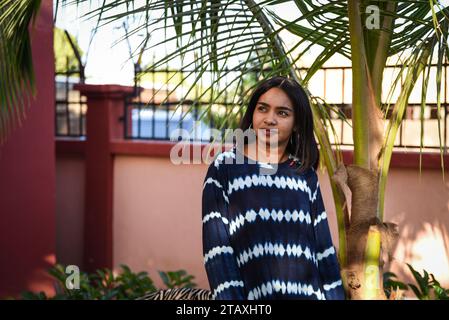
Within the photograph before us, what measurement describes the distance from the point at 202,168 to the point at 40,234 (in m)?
1.21

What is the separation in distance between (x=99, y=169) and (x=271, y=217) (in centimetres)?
405

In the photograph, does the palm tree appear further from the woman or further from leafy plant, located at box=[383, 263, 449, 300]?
leafy plant, located at box=[383, 263, 449, 300]

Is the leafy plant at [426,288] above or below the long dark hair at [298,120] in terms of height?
below

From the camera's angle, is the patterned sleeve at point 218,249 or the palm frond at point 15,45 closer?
the patterned sleeve at point 218,249

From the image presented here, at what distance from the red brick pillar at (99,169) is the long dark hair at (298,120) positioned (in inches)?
151

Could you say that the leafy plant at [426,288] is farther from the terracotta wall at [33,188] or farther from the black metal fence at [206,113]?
the terracotta wall at [33,188]

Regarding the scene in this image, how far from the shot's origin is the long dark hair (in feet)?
7.87

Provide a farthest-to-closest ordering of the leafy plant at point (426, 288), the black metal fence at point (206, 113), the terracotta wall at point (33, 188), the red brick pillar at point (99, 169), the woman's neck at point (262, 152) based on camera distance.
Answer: the red brick pillar at point (99, 169) < the terracotta wall at point (33, 188) < the black metal fence at point (206, 113) < the leafy plant at point (426, 288) < the woman's neck at point (262, 152)

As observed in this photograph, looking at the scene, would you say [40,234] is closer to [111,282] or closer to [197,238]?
[111,282]

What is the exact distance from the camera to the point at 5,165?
535cm

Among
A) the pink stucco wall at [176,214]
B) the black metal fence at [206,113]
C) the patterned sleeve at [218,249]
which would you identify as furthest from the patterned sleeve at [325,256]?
the pink stucco wall at [176,214]

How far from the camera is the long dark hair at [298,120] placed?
2398 mm

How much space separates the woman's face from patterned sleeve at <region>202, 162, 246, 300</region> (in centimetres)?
20

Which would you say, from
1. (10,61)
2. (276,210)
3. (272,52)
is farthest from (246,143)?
(10,61)
